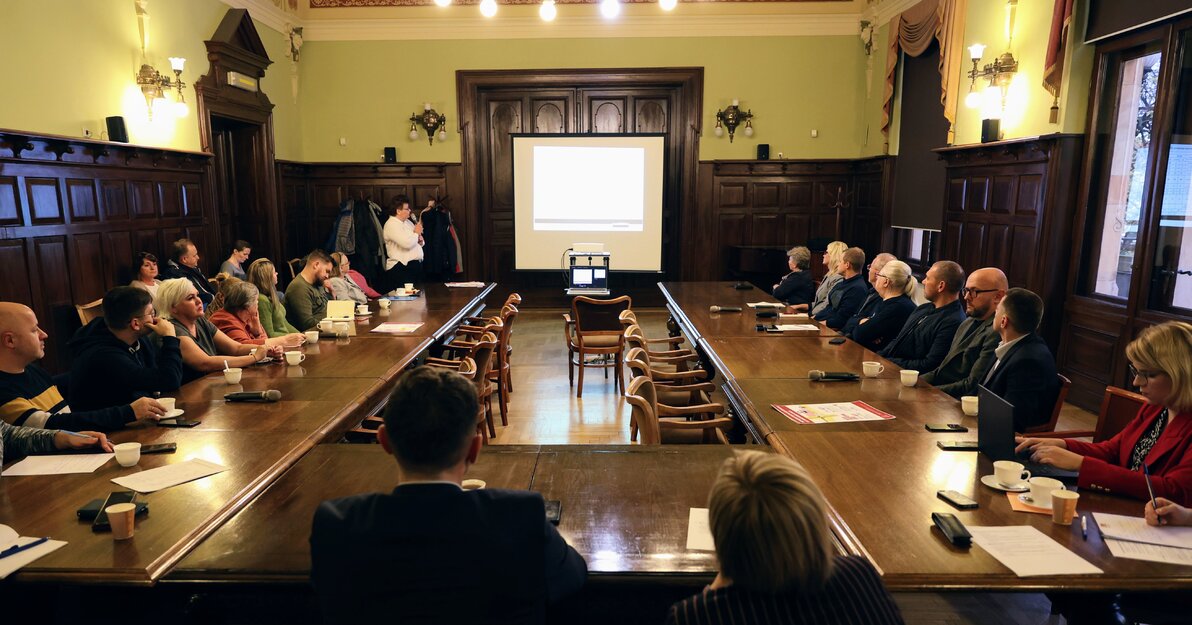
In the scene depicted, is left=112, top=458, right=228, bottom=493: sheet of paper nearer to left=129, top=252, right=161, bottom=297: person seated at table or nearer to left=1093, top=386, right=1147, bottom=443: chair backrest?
left=1093, top=386, right=1147, bottom=443: chair backrest

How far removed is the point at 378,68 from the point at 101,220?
493 centimetres

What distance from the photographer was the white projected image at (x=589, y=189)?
9836 mm

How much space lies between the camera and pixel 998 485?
222 centimetres

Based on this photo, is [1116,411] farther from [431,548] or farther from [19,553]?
[19,553]

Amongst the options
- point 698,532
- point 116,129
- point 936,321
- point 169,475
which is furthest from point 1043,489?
point 116,129

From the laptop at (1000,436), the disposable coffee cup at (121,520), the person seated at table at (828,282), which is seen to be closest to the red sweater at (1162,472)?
the laptop at (1000,436)

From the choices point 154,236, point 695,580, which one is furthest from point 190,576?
point 154,236

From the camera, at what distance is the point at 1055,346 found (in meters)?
5.93

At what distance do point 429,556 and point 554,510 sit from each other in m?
0.68

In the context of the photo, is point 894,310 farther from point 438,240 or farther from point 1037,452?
point 438,240

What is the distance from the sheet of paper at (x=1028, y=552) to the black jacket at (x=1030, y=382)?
1.33m

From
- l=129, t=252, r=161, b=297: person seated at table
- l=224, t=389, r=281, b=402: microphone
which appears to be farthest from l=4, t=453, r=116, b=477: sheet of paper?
l=129, t=252, r=161, b=297: person seated at table

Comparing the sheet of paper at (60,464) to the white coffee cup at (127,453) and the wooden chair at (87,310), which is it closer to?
the white coffee cup at (127,453)

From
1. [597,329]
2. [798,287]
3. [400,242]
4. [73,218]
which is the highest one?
[73,218]
